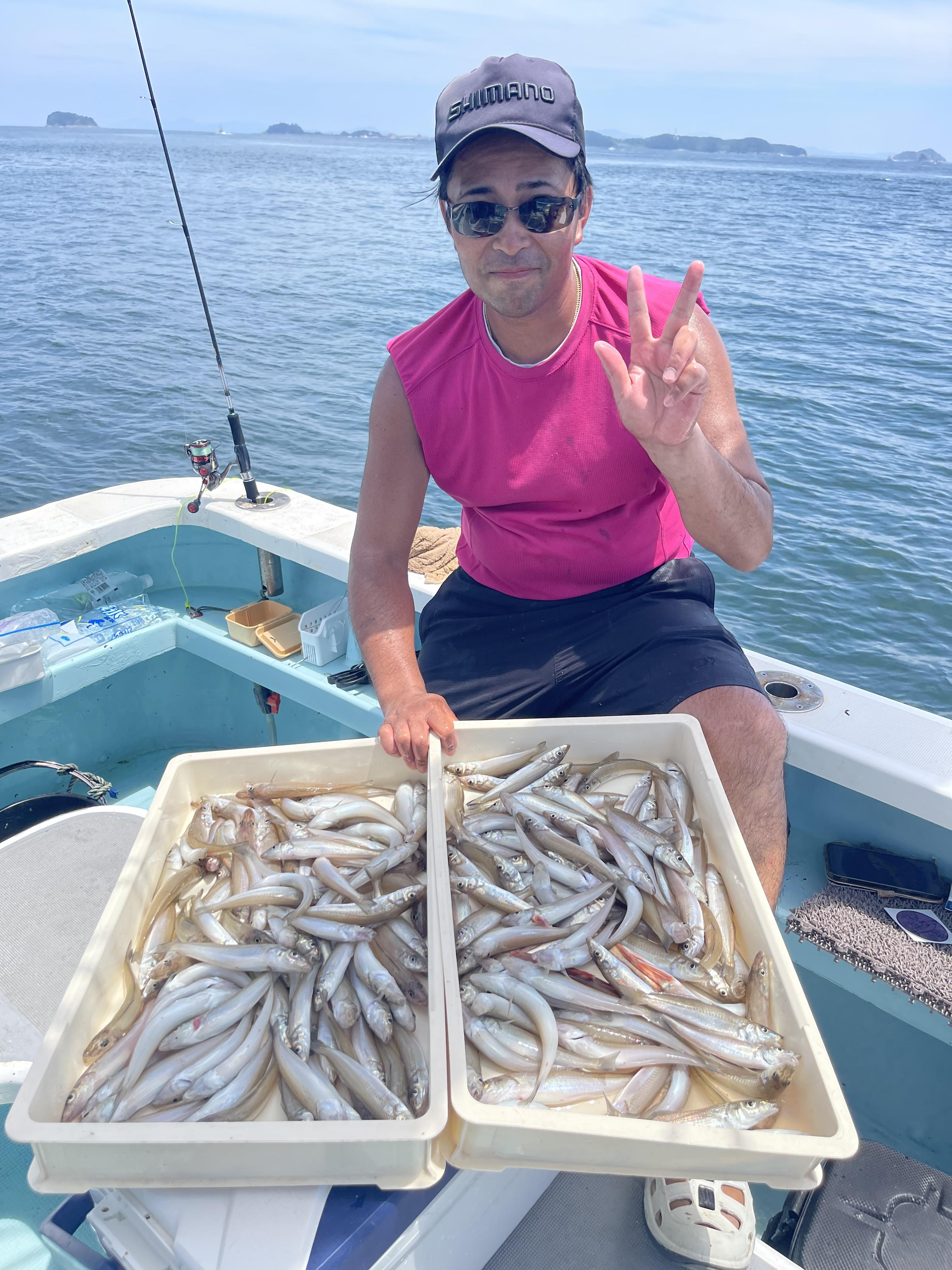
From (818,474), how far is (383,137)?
19166 cm

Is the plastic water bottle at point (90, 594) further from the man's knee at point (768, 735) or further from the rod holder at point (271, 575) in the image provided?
the man's knee at point (768, 735)

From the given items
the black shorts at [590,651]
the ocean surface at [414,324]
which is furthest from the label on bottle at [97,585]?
the ocean surface at [414,324]

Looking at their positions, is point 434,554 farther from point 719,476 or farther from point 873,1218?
point 873,1218

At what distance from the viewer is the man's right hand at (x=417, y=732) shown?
2.11 meters

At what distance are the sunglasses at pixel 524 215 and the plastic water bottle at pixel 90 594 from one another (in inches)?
104

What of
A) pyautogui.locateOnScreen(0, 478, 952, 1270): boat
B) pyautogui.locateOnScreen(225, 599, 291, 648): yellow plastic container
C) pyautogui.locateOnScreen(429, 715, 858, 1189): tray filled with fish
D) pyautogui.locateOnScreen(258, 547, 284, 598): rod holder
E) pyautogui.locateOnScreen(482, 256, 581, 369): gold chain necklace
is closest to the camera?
pyautogui.locateOnScreen(429, 715, 858, 1189): tray filled with fish

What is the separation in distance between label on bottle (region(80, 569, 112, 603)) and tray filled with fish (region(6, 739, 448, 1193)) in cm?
226

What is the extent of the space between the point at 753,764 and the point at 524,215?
1.56 metres

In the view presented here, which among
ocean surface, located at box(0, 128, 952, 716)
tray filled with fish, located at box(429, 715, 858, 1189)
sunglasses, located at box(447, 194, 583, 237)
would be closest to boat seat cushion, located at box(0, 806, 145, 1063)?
tray filled with fish, located at box(429, 715, 858, 1189)

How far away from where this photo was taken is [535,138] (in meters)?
2.13

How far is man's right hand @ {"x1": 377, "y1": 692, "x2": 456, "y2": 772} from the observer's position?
211cm

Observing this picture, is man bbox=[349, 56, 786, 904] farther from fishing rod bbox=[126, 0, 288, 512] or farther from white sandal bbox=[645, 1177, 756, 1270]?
fishing rod bbox=[126, 0, 288, 512]

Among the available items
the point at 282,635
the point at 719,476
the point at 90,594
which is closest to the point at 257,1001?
the point at 719,476

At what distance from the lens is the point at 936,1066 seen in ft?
8.19
